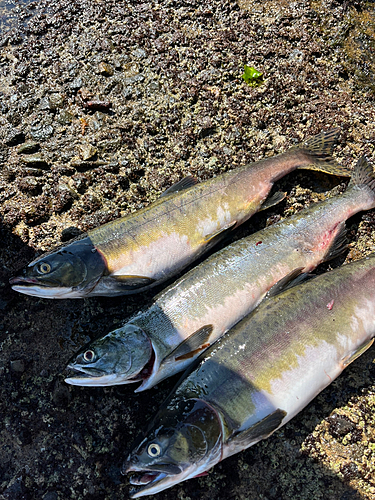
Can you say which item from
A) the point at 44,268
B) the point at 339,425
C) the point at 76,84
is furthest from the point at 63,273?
the point at 339,425

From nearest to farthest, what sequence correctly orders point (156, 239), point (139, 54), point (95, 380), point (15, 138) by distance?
point (95, 380) < point (156, 239) < point (15, 138) < point (139, 54)

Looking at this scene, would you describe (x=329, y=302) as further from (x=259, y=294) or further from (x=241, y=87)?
(x=241, y=87)

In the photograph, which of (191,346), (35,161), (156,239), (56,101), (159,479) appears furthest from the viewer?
(56,101)

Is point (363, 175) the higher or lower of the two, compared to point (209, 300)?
higher

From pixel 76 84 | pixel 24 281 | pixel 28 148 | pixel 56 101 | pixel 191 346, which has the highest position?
pixel 76 84

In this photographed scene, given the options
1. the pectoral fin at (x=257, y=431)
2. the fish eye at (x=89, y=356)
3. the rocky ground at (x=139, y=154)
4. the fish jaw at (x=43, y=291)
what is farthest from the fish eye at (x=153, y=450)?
the fish jaw at (x=43, y=291)

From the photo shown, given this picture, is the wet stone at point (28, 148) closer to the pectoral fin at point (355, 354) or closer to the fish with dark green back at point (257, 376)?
the fish with dark green back at point (257, 376)

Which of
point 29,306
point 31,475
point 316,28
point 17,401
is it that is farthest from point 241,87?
point 31,475

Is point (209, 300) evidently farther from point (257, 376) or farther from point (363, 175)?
point (363, 175)
